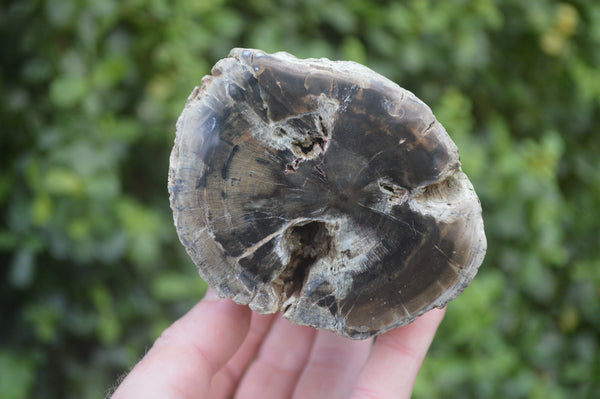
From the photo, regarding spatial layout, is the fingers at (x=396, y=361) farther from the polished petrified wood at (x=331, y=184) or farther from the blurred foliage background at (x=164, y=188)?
the blurred foliage background at (x=164, y=188)

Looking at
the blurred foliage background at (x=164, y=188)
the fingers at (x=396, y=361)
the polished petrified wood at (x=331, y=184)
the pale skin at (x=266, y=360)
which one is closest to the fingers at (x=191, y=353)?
the pale skin at (x=266, y=360)

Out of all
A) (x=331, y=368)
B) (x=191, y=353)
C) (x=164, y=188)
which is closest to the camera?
(x=191, y=353)

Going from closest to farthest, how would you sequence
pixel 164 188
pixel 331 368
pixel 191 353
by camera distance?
pixel 191 353
pixel 331 368
pixel 164 188

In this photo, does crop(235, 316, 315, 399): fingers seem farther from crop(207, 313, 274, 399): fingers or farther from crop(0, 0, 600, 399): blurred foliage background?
crop(0, 0, 600, 399): blurred foliage background

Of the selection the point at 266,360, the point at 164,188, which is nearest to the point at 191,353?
the point at 266,360

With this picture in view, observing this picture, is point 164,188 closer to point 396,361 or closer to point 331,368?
point 331,368

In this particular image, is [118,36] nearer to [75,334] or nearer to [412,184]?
[75,334]
